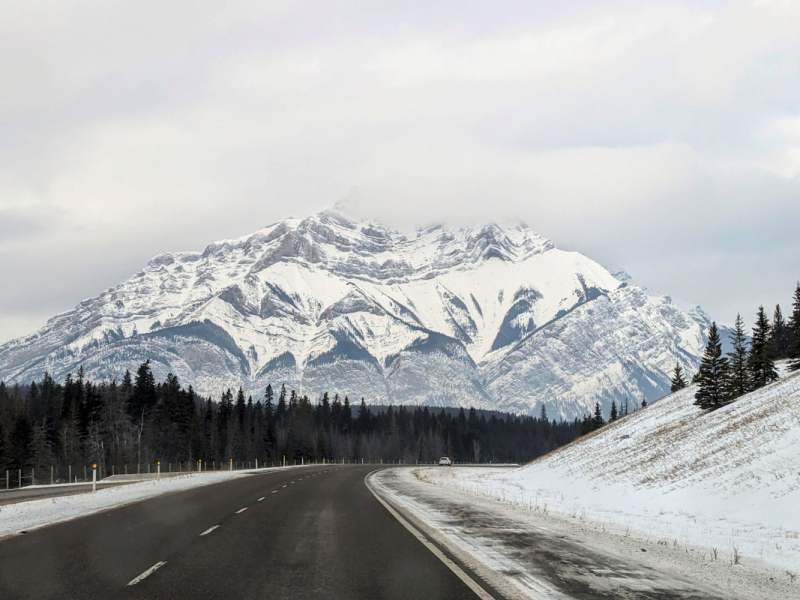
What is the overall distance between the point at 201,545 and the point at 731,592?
9.60 m

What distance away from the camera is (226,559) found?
12867 millimetres

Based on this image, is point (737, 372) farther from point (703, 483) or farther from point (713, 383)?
point (703, 483)

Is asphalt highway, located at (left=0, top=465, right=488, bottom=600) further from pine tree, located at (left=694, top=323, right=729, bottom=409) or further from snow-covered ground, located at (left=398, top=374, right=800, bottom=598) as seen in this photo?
pine tree, located at (left=694, top=323, right=729, bottom=409)

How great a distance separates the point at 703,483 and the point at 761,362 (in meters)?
28.3

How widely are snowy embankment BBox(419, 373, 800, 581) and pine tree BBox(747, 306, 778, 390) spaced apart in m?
4.32

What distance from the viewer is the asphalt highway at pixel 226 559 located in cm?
1018

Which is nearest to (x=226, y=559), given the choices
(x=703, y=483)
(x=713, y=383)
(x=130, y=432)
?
(x=703, y=483)

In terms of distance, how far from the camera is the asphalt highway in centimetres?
1018

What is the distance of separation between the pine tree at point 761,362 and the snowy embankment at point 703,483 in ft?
14.2

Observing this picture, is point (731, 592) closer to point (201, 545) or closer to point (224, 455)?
point (201, 545)

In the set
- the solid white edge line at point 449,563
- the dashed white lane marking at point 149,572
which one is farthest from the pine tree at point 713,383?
the dashed white lane marking at point 149,572

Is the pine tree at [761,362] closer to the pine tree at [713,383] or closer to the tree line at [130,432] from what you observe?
the pine tree at [713,383]

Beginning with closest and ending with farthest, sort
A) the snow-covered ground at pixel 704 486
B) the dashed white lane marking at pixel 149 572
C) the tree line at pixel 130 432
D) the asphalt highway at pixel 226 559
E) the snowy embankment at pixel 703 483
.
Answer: the asphalt highway at pixel 226 559 → the dashed white lane marking at pixel 149 572 → the snow-covered ground at pixel 704 486 → the snowy embankment at pixel 703 483 → the tree line at pixel 130 432

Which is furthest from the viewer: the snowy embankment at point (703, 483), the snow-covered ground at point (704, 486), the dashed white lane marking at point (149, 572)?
the snowy embankment at point (703, 483)
